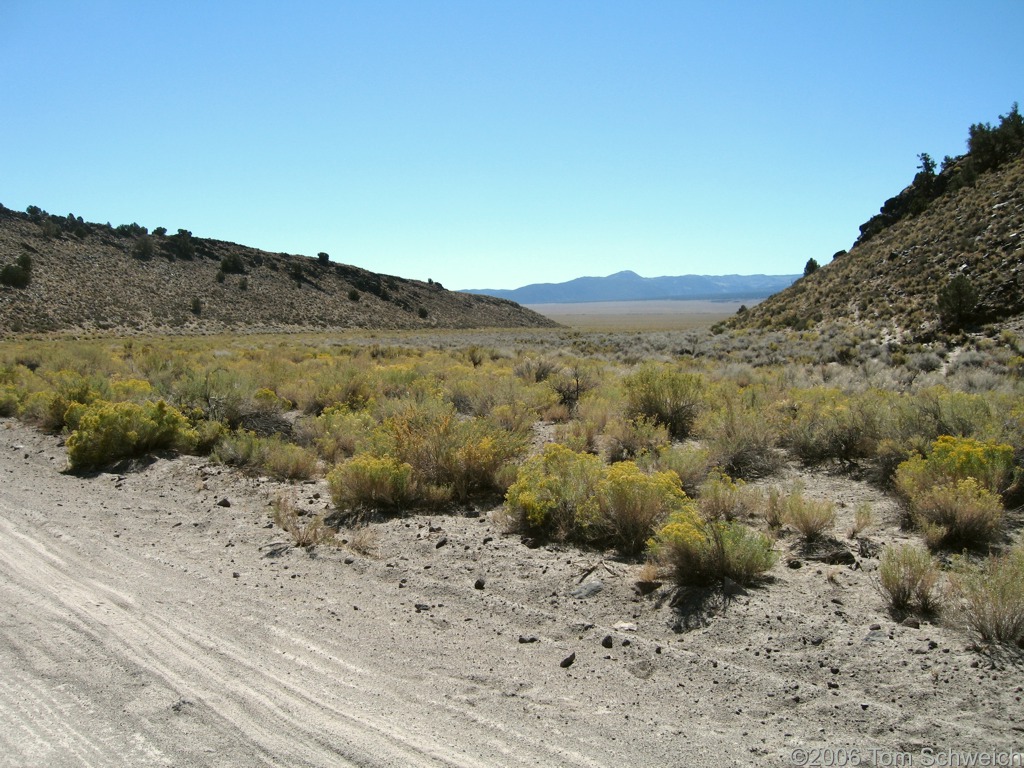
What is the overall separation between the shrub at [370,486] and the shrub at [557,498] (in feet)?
4.73

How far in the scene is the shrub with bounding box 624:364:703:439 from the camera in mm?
11625

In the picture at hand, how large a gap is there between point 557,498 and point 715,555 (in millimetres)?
2035

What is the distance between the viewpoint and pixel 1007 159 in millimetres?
39188

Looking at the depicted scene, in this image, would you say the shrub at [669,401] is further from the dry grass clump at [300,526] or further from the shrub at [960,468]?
the dry grass clump at [300,526]

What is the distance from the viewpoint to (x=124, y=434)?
10.0 meters

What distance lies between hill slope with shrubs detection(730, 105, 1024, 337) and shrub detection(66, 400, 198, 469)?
90.0ft

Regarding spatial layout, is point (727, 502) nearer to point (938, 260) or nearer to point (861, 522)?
point (861, 522)

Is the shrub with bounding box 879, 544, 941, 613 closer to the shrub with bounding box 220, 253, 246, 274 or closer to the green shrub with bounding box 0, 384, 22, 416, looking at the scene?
the green shrub with bounding box 0, 384, 22, 416

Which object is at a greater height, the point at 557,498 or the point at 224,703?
the point at 557,498

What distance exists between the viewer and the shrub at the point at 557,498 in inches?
263

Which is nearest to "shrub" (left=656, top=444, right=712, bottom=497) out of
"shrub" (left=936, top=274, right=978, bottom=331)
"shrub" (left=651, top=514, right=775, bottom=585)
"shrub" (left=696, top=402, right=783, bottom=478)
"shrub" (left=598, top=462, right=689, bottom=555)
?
"shrub" (left=696, top=402, right=783, bottom=478)

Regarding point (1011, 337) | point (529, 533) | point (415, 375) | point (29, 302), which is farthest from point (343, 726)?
point (29, 302)

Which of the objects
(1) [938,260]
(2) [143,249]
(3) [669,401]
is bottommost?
(3) [669,401]

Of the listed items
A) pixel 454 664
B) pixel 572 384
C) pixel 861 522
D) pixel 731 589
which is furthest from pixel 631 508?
pixel 572 384
